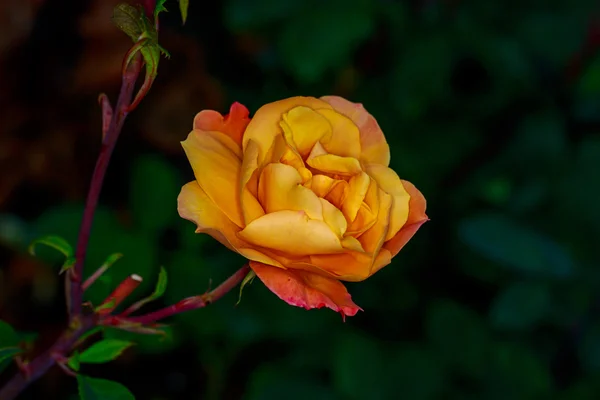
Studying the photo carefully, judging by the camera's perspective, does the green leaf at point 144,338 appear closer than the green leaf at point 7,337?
No

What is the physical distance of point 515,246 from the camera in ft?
4.79

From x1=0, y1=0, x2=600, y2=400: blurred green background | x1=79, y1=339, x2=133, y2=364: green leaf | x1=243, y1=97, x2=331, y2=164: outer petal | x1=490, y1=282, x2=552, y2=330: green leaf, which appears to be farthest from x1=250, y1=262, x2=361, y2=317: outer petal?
x1=490, y1=282, x2=552, y2=330: green leaf

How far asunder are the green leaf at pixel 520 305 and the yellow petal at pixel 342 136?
83cm

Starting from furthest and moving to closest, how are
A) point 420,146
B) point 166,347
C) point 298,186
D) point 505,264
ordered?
1. point 420,146
2. point 505,264
3. point 166,347
4. point 298,186

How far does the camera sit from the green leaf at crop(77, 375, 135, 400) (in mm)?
736

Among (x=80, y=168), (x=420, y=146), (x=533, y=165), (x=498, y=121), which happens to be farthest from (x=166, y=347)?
(x=498, y=121)

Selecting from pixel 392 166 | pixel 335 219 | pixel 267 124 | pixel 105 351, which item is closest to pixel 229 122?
pixel 267 124

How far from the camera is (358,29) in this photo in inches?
56.7

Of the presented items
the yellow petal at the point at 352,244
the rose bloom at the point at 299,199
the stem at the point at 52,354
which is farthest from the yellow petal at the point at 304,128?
the stem at the point at 52,354

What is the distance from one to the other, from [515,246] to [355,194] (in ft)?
2.91

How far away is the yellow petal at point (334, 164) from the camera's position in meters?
0.67

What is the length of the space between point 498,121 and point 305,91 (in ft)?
1.76

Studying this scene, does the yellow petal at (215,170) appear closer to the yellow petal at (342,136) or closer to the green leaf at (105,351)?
the yellow petal at (342,136)

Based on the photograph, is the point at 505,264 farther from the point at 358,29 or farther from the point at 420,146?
the point at 358,29
